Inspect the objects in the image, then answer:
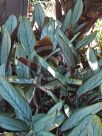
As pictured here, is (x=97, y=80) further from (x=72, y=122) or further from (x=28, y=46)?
(x=28, y=46)

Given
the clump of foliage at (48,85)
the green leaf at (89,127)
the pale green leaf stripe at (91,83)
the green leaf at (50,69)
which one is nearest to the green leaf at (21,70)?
the clump of foliage at (48,85)

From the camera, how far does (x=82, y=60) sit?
1517 mm

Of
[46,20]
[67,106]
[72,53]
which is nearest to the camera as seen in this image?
[67,106]

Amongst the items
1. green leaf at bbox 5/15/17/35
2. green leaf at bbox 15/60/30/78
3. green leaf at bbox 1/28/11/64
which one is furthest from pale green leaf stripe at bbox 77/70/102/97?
green leaf at bbox 5/15/17/35

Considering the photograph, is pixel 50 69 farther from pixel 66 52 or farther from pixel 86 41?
pixel 86 41

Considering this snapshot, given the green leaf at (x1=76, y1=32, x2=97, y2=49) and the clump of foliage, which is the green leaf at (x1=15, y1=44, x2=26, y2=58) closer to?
the clump of foliage

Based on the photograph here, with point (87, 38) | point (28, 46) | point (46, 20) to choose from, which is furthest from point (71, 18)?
point (28, 46)

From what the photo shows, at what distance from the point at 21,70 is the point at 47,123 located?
34 cm

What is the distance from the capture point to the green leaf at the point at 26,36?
1.45 m

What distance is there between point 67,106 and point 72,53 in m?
0.23

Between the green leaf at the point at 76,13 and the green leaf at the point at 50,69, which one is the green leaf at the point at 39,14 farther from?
the green leaf at the point at 50,69

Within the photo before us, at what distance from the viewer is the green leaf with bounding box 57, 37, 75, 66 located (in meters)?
1.29

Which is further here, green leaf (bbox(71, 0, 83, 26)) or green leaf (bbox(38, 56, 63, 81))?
green leaf (bbox(71, 0, 83, 26))

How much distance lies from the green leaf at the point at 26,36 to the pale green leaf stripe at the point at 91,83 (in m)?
0.30
